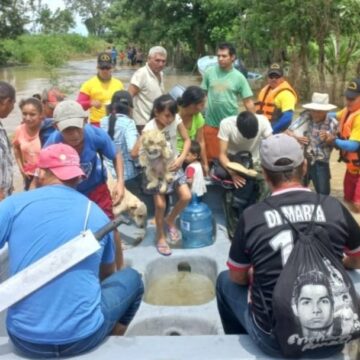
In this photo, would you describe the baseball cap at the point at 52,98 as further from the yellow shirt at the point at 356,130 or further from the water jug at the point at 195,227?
the yellow shirt at the point at 356,130

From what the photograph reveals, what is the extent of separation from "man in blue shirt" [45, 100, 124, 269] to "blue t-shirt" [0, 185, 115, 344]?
1.38 m

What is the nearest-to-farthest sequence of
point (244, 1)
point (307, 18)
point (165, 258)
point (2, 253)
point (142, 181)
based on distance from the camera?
point (2, 253) < point (165, 258) < point (142, 181) < point (307, 18) < point (244, 1)

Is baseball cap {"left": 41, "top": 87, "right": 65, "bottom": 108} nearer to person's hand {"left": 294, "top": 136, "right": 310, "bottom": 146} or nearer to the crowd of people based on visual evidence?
the crowd of people

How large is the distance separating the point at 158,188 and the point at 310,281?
2747 millimetres

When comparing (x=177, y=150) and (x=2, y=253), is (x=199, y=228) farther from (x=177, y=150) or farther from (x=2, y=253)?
(x=2, y=253)

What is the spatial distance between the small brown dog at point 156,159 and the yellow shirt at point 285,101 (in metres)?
2.06

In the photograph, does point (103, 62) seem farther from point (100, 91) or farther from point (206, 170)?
point (206, 170)

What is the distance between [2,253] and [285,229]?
205 cm

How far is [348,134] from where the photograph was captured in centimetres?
615

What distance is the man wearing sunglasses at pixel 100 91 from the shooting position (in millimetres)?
6523

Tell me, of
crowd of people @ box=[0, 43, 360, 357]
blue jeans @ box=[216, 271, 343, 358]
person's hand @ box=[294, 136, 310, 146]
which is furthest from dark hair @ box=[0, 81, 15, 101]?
person's hand @ box=[294, 136, 310, 146]

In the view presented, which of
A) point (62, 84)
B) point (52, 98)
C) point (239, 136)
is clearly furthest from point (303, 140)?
point (62, 84)

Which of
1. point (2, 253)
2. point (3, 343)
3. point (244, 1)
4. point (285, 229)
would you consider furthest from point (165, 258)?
point (244, 1)

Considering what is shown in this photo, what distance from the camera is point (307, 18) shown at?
1359 centimetres
